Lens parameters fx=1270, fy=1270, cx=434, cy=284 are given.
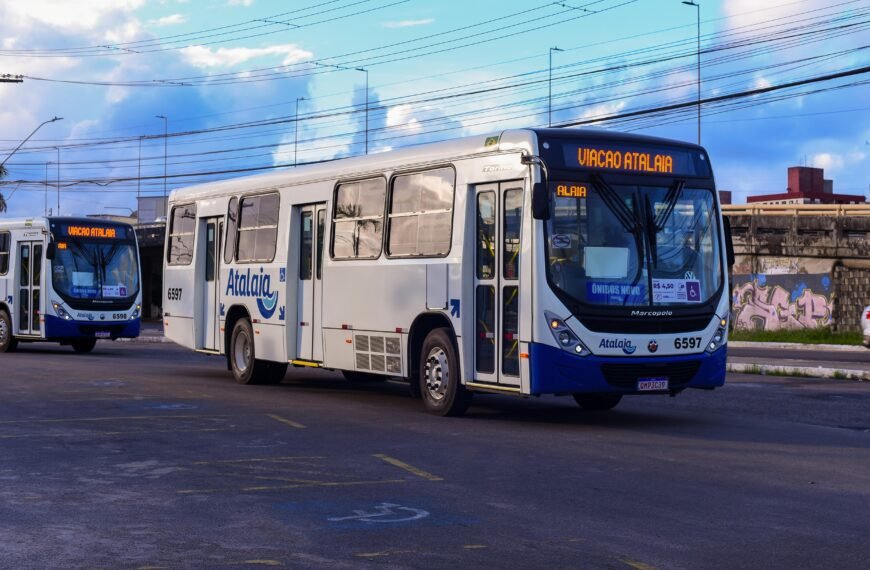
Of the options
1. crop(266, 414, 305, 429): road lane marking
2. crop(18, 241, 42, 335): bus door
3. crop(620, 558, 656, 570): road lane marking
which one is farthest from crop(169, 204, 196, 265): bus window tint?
crop(620, 558, 656, 570): road lane marking

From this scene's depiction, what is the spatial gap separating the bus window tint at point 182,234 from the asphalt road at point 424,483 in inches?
201

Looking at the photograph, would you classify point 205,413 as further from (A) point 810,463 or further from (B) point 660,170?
(A) point 810,463

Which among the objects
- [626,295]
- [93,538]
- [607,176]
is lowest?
[93,538]

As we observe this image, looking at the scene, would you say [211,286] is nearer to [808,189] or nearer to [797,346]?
[797,346]

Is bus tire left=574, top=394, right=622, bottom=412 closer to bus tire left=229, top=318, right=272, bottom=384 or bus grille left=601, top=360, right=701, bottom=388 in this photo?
bus grille left=601, top=360, right=701, bottom=388

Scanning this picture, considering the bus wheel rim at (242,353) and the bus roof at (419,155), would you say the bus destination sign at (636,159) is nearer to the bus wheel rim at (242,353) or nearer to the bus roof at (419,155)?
the bus roof at (419,155)

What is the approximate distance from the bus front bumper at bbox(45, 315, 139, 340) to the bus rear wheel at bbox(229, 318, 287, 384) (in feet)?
35.0

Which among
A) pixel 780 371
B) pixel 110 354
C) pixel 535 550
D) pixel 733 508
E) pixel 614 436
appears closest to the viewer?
pixel 535 550

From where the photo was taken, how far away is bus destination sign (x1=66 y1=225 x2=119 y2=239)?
100ft

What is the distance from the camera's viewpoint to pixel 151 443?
12.4 metres

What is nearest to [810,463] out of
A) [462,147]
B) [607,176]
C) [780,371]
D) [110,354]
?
[607,176]

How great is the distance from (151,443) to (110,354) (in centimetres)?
1907

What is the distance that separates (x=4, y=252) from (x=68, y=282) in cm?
264

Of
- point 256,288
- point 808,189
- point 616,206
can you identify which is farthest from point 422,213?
point 808,189
